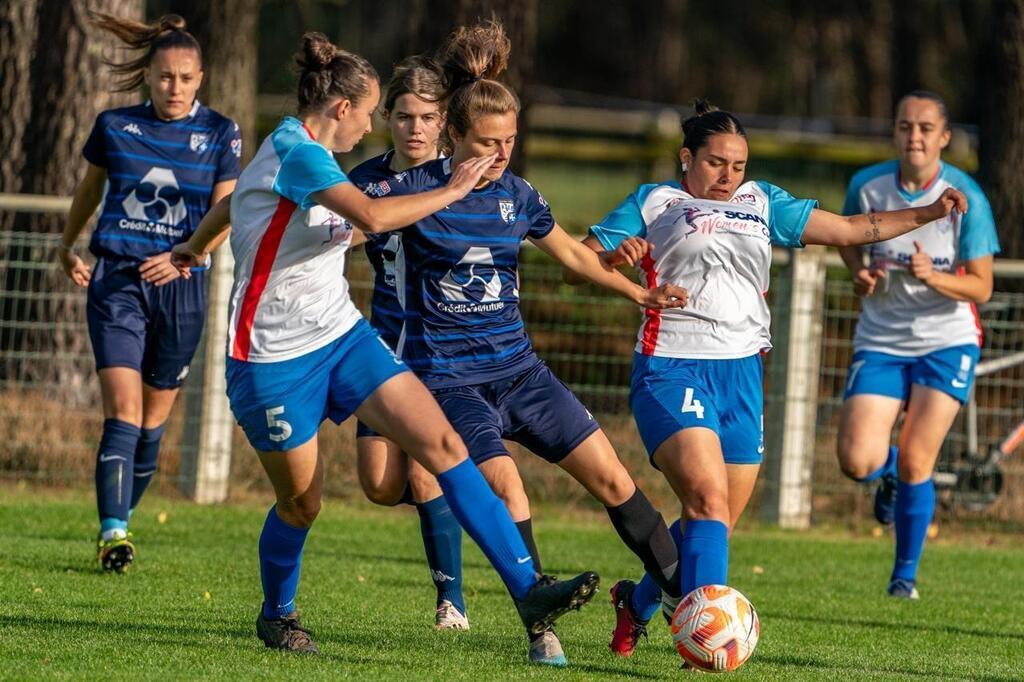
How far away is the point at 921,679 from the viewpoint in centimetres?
584

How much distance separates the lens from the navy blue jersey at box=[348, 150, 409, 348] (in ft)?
20.4

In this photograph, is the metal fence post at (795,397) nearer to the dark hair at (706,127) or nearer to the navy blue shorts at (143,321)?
the navy blue shorts at (143,321)

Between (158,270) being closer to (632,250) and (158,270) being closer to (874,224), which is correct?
(632,250)

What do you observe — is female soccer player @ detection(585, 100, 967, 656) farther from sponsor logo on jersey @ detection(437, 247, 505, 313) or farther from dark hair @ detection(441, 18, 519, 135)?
dark hair @ detection(441, 18, 519, 135)

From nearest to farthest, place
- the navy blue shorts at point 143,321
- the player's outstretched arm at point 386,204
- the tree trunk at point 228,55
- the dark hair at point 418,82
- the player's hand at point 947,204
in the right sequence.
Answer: the player's outstretched arm at point 386,204 → the player's hand at point 947,204 → the dark hair at point 418,82 → the navy blue shorts at point 143,321 → the tree trunk at point 228,55

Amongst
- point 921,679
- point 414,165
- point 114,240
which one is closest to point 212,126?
point 114,240

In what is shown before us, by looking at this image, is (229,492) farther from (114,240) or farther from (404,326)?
(404,326)

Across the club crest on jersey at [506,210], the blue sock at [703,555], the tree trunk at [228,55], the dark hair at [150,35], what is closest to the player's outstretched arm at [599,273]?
the club crest on jersey at [506,210]

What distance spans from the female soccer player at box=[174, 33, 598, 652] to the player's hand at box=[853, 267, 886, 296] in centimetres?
308

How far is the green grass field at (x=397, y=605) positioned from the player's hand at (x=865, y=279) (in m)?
1.46

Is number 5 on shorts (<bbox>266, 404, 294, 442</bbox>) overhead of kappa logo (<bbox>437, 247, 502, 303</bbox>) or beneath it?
beneath

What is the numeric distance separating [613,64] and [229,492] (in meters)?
39.0

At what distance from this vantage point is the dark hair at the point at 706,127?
604 centimetres

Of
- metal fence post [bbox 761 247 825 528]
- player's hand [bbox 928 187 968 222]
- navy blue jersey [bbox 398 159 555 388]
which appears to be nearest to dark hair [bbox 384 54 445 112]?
navy blue jersey [bbox 398 159 555 388]
